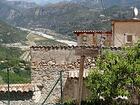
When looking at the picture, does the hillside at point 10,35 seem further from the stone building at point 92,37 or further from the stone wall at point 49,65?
the stone wall at point 49,65

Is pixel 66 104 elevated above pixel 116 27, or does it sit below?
below

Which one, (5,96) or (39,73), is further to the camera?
(39,73)

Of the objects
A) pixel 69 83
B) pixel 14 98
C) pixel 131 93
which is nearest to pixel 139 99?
pixel 131 93

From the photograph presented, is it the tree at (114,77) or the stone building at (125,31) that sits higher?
the stone building at (125,31)

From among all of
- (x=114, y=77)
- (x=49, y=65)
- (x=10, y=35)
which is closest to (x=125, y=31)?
(x=49, y=65)

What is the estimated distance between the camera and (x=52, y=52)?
899 inches

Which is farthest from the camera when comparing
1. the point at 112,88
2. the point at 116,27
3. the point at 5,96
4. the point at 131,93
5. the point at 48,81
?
the point at 116,27

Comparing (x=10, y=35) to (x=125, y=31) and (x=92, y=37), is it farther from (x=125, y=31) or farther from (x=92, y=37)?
(x=125, y=31)

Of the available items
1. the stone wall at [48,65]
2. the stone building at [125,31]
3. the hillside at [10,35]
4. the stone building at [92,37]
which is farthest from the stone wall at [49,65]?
the hillside at [10,35]

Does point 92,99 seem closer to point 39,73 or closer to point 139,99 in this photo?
point 139,99

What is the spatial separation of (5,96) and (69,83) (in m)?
2.98

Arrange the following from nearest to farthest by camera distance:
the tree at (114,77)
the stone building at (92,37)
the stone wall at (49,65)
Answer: the tree at (114,77) < the stone wall at (49,65) < the stone building at (92,37)

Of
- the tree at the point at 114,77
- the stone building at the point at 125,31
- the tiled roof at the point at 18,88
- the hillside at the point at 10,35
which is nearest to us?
the tree at the point at 114,77

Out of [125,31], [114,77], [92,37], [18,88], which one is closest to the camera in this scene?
[114,77]
